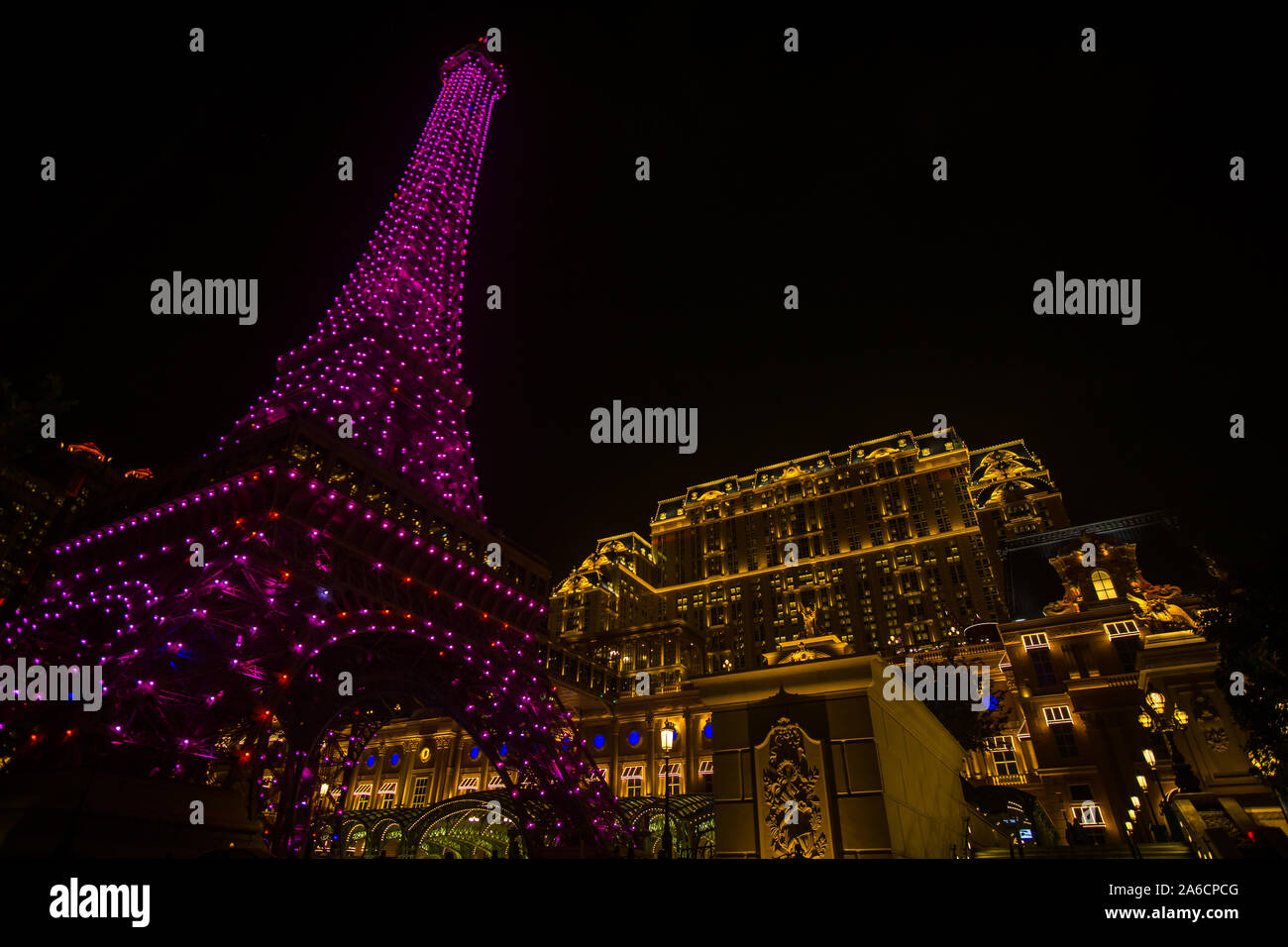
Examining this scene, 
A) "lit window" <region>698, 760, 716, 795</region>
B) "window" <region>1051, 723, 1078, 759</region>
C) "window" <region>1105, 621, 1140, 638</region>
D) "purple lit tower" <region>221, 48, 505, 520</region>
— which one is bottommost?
"lit window" <region>698, 760, 716, 795</region>

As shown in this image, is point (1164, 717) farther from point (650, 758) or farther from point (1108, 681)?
point (650, 758)

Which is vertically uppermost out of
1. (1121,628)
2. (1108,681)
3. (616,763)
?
(1121,628)

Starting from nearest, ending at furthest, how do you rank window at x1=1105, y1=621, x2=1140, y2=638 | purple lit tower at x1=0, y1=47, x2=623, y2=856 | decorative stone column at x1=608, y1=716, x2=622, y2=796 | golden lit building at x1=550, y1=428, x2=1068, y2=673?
purple lit tower at x1=0, y1=47, x2=623, y2=856 < window at x1=1105, y1=621, x2=1140, y2=638 < decorative stone column at x1=608, y1=716, x2=622, y2=796 < golden lit building at x1=550, y1=428, x2=1068, y2=673

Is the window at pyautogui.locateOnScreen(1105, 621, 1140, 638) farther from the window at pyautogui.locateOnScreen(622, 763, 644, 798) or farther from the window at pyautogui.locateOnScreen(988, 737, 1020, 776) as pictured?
the window at pyautogui.locateOnScreen(622, 763, 644, 798)

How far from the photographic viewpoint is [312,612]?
2048cm

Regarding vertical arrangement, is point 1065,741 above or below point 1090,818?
above

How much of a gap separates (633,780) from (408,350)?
25.3 m

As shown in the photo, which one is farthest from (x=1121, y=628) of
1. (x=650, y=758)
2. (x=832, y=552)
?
(x=832, y=552)

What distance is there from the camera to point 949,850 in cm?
920

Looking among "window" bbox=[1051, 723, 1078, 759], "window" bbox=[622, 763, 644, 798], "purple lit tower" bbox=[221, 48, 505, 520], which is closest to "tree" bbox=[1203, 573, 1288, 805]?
"window" bbox=[1051, 723, 1078, 759]

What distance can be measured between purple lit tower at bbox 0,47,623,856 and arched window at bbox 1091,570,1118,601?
84.0 feet

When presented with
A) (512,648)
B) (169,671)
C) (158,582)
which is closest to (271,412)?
(158,582)

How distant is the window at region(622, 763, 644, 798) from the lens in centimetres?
3581
